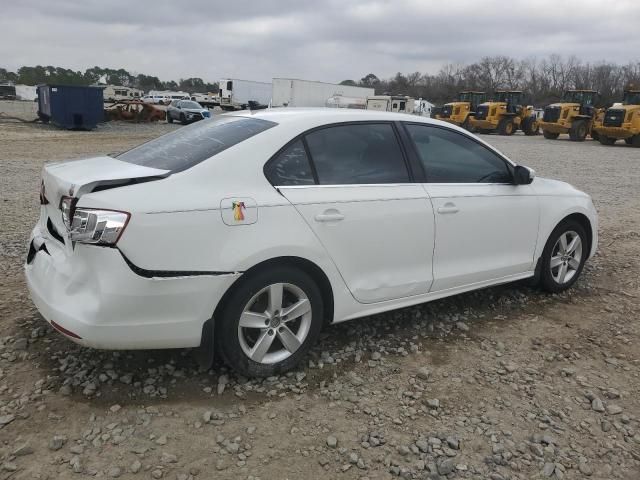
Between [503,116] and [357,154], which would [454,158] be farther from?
[503,116]

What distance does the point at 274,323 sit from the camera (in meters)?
3.17

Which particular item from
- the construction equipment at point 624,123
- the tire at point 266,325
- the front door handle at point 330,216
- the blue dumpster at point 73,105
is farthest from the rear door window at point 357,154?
the construction equipment at point 624,123

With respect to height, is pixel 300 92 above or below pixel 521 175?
above

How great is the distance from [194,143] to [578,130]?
2930 centimetres

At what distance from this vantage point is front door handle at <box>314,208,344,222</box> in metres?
3.20

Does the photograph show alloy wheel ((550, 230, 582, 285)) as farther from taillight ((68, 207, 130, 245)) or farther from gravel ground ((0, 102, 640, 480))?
taillight ((68, 207, 130, 245))

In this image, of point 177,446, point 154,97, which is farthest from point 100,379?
point 154,97

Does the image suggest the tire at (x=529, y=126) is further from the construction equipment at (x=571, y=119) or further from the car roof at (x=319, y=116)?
the car roof at (x=319, y=116)

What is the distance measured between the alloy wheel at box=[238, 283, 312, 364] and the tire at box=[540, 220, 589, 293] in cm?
245

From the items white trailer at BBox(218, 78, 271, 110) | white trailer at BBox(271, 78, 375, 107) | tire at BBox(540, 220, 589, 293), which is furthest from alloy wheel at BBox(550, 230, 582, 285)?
white trailer at BBox(218, 78, 271, 110)

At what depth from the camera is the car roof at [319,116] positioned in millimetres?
3449

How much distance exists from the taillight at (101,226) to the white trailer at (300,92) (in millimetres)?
41984

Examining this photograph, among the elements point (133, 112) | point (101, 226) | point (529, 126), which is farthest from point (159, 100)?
point (101, 226)

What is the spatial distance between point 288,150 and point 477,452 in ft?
6.39
